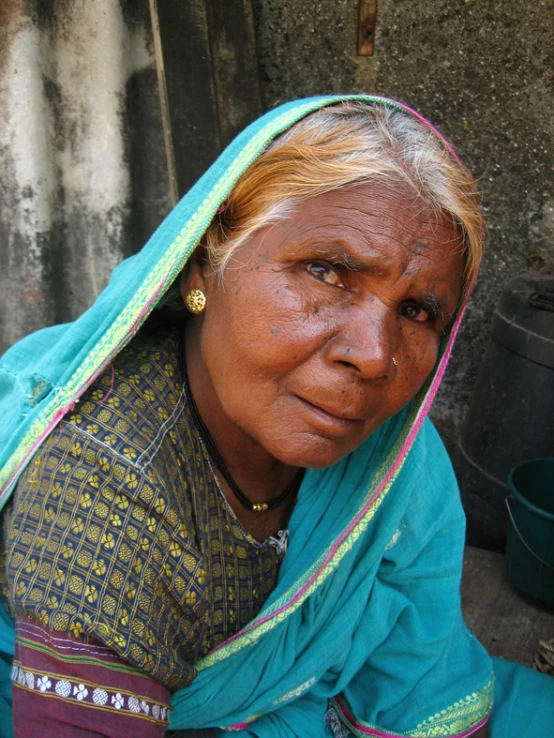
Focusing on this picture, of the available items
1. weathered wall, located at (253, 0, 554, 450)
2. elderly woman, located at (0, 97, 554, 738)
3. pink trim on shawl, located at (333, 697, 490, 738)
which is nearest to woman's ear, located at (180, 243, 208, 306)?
elderly woman, located at (0, 97, 554, 738)

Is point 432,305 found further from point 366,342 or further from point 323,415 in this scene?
point 323,415

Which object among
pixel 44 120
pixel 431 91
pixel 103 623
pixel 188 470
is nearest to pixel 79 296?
pixel 44 120

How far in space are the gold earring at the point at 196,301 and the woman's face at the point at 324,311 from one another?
7 centimetres

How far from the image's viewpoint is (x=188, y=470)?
1404 mm

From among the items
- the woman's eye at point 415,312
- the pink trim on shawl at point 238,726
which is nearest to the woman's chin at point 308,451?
the woman's eye at point 415,312

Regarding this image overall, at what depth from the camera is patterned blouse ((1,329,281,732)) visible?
3.68ft

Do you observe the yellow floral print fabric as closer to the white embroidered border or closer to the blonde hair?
the white embroidered border

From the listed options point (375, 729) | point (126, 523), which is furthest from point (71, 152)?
point (375, 729)

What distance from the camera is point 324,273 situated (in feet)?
4.28

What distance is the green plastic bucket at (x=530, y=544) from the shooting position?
98.3 inches

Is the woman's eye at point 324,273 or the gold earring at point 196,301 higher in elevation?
the woman's eye at point 324,273

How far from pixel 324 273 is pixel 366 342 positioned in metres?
0.16

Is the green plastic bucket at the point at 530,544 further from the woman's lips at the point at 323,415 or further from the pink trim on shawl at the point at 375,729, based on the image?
the woman's lips at the point at 323,415

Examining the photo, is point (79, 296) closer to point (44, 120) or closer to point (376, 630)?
point (44, 120)
